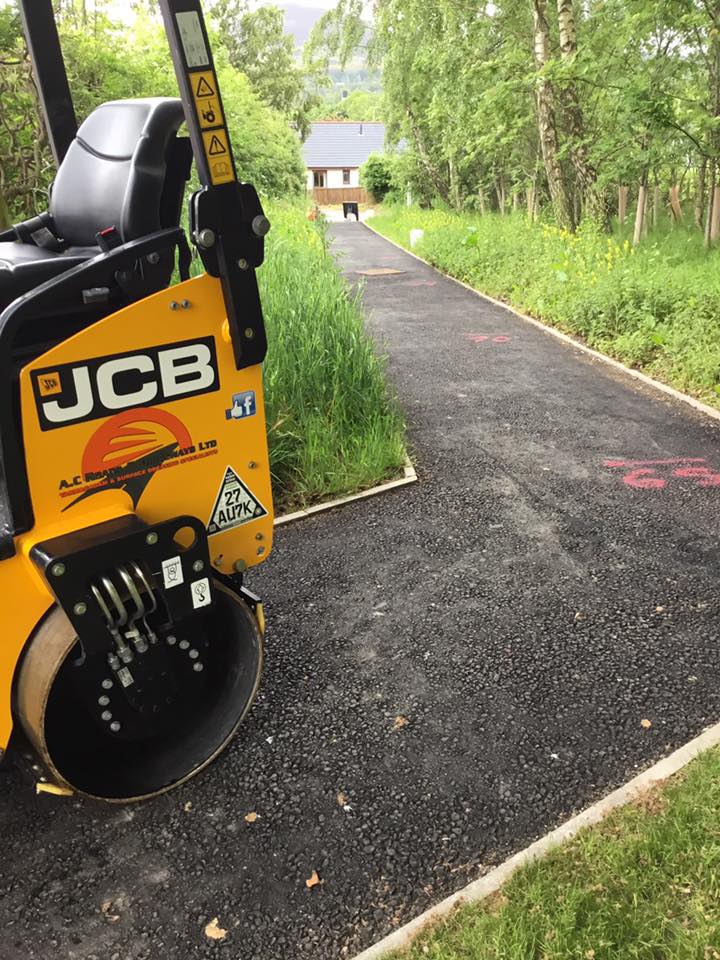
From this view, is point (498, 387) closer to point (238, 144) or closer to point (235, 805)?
point (235, 805)

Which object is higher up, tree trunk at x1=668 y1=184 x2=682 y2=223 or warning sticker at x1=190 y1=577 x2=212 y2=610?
warning sticker at x1=190 y1=577 x2=212 y2=610

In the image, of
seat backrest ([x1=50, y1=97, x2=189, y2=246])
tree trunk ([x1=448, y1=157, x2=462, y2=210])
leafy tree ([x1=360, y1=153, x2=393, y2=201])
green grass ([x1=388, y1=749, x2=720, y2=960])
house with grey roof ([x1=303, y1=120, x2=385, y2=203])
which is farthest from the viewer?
house with grey roof ([x1=303, y1=120, x2=385, y2=203])

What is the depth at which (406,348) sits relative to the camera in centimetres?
872

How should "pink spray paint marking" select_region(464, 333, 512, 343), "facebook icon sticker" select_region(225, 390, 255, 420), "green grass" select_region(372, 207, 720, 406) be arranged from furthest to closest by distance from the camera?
"pink spray paint marking" select_region(464, 333, 512, 343), "green grass" select_region(372, 207, 720, 406), "facebook icon sticker" select_region(225, 390, 255, 420)

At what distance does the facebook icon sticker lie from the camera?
229 cm

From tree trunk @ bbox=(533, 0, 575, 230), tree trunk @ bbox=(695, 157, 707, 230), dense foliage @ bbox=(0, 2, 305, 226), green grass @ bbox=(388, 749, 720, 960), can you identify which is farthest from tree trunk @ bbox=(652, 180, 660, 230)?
green grass @ bbox=(388, 749, 720, 960)

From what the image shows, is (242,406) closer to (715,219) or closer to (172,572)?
(172,572)

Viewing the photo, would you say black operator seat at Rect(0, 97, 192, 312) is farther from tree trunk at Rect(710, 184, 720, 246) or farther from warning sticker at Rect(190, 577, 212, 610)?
tree trunk at Rect(710, 184, 720, 246)

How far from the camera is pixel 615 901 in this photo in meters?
2.03

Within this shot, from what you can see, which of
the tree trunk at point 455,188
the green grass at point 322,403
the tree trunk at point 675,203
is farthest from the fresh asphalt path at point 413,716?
the tree trunk at point 455,188

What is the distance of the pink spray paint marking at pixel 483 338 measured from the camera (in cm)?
892

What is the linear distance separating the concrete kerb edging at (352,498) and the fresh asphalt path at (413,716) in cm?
7

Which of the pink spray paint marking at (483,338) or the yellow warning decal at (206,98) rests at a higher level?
the yellow warning decal at (206,98)

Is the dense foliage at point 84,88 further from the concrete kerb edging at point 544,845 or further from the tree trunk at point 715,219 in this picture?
the tree trunk at point 715,219
